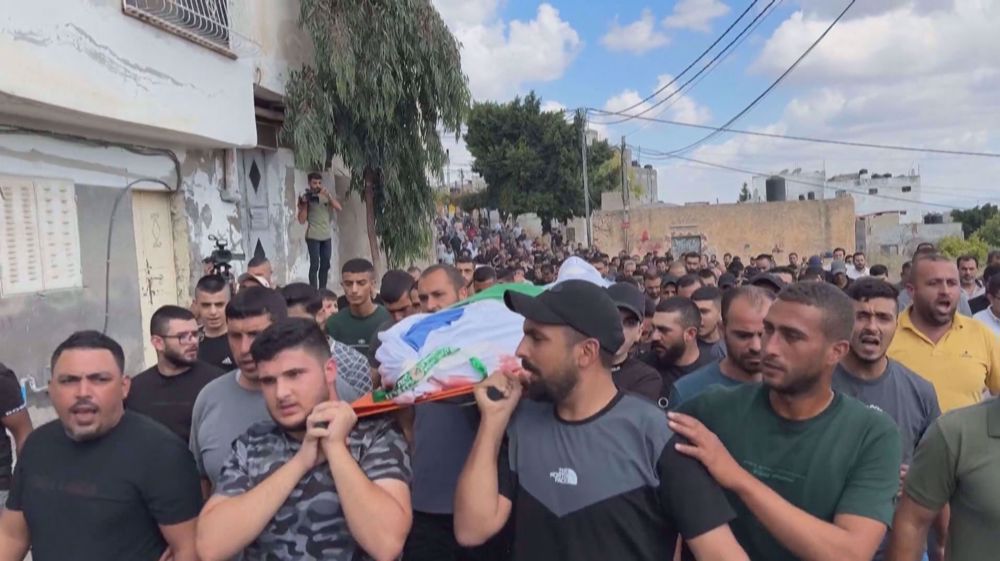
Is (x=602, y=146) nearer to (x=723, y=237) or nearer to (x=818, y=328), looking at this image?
(x=723, y=237)

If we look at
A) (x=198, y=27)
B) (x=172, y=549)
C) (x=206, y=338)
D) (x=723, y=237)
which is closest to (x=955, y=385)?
(x=172, y=549)

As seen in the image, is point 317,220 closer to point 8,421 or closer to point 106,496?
point 8,421

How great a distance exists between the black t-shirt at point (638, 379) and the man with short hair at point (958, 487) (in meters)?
1.55

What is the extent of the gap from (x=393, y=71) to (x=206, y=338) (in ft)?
19.4

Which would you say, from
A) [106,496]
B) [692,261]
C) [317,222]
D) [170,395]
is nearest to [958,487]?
[106,496]

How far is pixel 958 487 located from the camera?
8.25ft

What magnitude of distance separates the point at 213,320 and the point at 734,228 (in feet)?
101

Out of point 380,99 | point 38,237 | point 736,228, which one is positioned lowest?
point 736,228

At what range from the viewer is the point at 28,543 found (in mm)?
2945

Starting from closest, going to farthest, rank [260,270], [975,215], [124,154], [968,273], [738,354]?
1. [738,354]
2. [260,270]
3. [124,154]
4. [968,273]
5. [975,215]

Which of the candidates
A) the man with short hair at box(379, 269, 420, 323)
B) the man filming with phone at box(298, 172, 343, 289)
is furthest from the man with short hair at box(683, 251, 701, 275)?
the man with short hair at box(379, 269, 420, 323)

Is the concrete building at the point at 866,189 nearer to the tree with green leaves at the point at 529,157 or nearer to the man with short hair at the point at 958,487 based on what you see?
the tree with green leaves at the point at 529,157

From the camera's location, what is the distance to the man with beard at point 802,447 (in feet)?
7.65

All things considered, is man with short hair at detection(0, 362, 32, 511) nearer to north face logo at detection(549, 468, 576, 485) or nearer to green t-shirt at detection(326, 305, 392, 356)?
green t-shirt at detection(326, 305, 392, 356)
